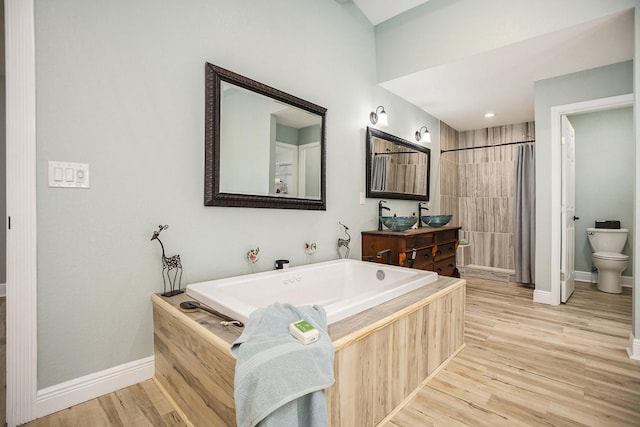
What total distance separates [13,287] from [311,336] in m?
1.36

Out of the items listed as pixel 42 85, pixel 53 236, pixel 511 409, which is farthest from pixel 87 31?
pixel 511 409

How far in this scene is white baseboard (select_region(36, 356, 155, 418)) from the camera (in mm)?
1449

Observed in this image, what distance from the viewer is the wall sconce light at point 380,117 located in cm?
319

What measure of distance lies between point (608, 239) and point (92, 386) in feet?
17.5

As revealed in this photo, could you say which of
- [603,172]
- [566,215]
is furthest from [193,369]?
[603,172]

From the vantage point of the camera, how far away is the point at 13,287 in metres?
1.36

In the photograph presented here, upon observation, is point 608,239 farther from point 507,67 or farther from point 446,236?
point 507,67

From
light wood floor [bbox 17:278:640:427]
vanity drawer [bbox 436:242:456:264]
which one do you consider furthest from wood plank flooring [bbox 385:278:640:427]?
vanity drawer [bbox 436:242:456:264]

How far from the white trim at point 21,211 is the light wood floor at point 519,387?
0.21 m

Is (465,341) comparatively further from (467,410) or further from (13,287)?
(13,287)

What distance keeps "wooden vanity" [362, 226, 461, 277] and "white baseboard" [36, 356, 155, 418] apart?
79.0 inches

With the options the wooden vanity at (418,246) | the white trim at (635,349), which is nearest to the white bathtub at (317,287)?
the wooden vanity at (418,246)

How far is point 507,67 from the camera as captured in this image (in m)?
2.95

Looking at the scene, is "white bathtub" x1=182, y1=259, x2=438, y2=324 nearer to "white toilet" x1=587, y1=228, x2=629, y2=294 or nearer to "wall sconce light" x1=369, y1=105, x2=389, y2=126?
"wall sconce light" x1=369, y1=105, x2=389, y2=126
